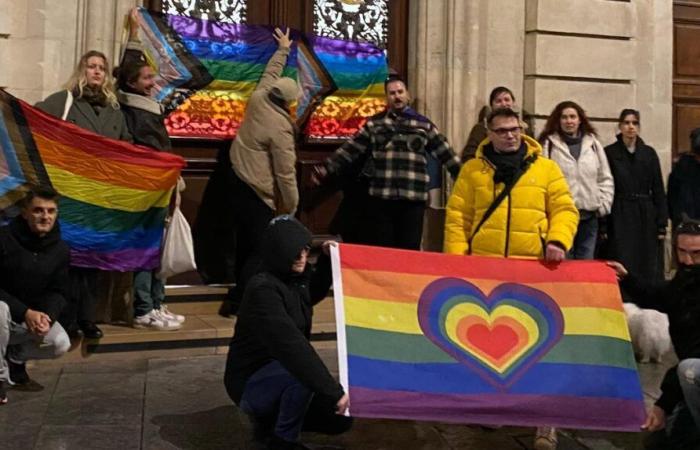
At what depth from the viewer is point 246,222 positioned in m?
6.80

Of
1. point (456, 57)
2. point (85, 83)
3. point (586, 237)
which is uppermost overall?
point (456, 57)

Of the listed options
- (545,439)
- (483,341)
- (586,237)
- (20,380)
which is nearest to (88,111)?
(20,380)

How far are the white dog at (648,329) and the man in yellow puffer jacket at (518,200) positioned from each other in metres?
1.65

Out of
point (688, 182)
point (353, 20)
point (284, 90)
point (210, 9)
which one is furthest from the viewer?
point (353, 20)

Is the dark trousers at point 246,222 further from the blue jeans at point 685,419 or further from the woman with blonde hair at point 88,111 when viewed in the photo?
the blue jeans at point 685,419

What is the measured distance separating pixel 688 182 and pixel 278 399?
452 centimetres

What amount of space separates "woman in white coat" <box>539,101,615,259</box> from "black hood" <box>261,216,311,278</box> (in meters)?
3.23

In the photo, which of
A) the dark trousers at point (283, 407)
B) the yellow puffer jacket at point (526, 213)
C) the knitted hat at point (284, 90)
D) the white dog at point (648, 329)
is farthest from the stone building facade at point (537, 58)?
the dark trousers at point (283, 407)

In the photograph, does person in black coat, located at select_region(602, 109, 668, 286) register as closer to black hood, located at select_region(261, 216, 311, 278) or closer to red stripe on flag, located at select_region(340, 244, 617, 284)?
red stripe on flag, located at select_region(340, 244, 617, 284)

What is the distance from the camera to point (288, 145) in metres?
6.59

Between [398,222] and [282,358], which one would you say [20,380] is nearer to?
[282,358]

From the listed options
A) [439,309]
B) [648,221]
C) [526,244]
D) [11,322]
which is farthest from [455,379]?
[648,221]

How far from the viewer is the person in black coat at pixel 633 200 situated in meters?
7.20

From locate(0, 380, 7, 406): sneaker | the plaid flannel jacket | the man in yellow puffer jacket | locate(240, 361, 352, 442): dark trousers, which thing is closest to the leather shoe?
locate(0, 380, 7, 406): sneaker
